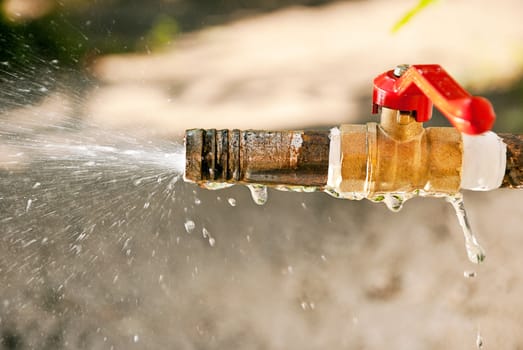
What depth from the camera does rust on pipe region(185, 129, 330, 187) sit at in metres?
0.91

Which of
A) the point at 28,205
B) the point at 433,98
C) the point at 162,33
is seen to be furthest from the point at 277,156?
the point at 28,205

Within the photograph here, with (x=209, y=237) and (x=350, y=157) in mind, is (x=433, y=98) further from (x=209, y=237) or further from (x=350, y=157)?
(x=209, y=237)

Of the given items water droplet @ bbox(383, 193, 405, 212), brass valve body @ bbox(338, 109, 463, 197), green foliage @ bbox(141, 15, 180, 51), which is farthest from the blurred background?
brass valve body @ bbox(338, 109, 463, 197)

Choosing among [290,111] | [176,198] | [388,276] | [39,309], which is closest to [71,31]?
[176,198]

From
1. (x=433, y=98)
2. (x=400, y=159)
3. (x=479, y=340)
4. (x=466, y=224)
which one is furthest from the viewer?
(x=479, y=340)

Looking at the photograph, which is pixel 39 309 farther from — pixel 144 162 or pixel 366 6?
pixel 366 6

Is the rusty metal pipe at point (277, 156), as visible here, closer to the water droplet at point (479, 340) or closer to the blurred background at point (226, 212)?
the blurred background at point (226, 212)

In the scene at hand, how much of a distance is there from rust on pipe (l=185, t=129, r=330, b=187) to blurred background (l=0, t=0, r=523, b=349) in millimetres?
1093

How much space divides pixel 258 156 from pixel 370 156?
182 millimetres

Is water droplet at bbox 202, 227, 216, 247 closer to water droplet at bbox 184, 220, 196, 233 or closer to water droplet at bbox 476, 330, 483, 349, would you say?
water droplet at bbox 184, 220, 196, 233

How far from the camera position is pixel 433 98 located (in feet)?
2.50

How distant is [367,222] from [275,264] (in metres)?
0.37

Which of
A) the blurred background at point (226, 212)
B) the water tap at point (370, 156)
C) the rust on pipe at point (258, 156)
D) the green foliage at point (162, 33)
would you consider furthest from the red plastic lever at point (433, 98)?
the green foliage at point (162, 33)

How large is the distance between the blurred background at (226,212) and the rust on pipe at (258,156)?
1.09 metres
